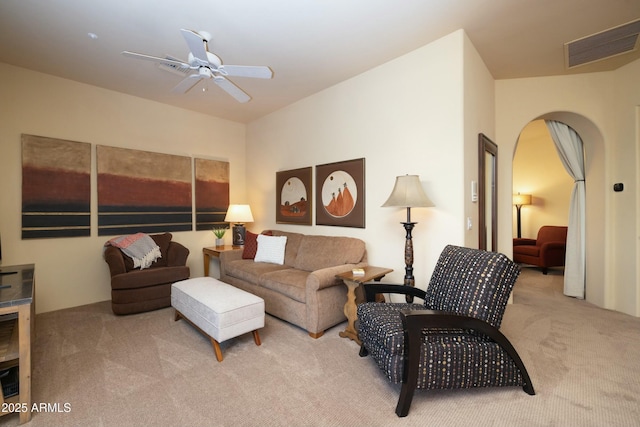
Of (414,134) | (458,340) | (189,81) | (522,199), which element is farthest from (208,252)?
(522,199)

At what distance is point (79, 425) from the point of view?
5.27 ft

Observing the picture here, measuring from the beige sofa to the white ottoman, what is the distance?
0.46 meters

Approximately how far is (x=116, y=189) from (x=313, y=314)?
10.7 feet

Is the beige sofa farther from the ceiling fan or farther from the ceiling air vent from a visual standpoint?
the ceiling air vent

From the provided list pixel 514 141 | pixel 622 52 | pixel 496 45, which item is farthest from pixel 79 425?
pixel 622 52

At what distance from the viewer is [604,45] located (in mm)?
2779

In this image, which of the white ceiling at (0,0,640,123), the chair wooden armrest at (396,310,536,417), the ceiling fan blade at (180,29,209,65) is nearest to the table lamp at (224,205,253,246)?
the white ceiling at (0,0,640,123)

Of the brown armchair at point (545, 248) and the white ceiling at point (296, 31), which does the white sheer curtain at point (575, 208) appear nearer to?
the white ceiling at point (296, 31)

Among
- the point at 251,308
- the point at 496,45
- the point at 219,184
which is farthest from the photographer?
the point at 219,184

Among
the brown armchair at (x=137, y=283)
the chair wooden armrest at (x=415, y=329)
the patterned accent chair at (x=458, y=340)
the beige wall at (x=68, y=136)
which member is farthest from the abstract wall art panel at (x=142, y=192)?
the chair wooden armrest at (x=415, y=329)

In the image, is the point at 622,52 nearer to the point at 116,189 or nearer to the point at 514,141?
the point at 514,141

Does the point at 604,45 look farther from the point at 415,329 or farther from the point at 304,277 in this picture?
the point at 304,277

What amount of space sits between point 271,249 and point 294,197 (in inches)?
35.1

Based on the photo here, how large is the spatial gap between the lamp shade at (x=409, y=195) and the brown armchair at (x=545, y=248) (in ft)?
14.0
